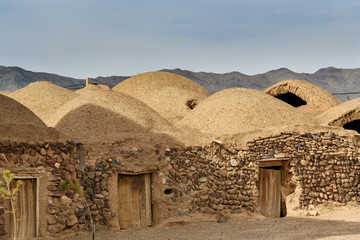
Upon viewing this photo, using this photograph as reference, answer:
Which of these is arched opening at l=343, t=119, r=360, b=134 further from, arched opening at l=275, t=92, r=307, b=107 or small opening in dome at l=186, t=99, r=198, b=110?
small opening in dome at l=186, t=99, r=198, b=110

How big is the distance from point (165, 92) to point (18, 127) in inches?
662

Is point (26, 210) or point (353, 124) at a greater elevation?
point (353, 124)

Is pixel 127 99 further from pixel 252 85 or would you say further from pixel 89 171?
pixel 252 85

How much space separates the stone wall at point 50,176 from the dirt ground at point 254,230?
1.51 ft

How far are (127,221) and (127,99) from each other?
20.8ft

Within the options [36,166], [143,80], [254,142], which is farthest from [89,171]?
[143,80]

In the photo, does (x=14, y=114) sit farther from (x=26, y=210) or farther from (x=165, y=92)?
(x=165, y=92)

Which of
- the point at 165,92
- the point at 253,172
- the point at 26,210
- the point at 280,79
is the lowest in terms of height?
the point at 26,210

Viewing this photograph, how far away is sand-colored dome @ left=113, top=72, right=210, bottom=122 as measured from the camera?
26.1 meters

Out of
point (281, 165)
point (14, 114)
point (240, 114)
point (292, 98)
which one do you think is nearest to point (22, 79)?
point (292, 98)

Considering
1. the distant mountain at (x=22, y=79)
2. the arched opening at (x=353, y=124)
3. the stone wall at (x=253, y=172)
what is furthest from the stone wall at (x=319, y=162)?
the distant mountain at (x=22, y=79)

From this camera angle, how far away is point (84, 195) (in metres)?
12.0

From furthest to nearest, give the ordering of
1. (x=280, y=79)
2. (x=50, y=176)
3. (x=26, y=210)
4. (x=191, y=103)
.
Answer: (x=280, y=79) < (x=191, y=103) < (x=50, y=176) < (x=26, y=210)

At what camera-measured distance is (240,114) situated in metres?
17.5
